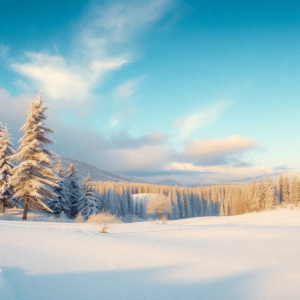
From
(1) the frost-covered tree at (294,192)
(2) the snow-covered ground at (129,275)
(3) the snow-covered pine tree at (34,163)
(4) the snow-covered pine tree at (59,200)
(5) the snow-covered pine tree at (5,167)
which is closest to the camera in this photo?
(2) the snow-covered ground at (129,275)

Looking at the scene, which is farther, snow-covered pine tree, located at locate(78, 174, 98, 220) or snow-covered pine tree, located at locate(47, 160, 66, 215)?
snow-covered pine tree, located at locate(78, 174, 98, 220)

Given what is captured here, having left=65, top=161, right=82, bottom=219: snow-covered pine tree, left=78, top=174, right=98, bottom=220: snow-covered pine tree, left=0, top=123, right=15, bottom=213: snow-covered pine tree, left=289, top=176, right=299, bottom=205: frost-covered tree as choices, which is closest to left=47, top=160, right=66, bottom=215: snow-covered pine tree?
left=65, top=161, right=82, bottom=219: snow-covered pine tree

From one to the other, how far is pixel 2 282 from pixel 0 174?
28290mm

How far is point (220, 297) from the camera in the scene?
4176 millimetres

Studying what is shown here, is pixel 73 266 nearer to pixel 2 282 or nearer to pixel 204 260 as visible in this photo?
pixel 2 282

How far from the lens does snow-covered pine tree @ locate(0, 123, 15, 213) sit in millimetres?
26252

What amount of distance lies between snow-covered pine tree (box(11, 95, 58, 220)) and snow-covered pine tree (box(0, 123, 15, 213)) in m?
6.63

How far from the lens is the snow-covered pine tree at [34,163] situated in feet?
67.0

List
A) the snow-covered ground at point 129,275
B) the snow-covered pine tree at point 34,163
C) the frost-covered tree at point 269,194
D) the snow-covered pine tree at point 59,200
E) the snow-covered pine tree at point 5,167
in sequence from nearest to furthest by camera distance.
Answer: the snow-covered ground at point 129,275 → the snow-covered pine tree at point 34,163 → the snow-covered pine tree at point 5,167 → the snow-covered pine tree at point 59,200 → the frost-covered tree at point 269,194

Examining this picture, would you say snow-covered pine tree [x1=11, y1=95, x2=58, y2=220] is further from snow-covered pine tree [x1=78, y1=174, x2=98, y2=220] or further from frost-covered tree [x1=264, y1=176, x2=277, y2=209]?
frost-covered tree [x1=264, y1=176, x2=277, y2=209]

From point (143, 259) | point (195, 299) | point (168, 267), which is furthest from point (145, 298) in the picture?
point (143, 259)

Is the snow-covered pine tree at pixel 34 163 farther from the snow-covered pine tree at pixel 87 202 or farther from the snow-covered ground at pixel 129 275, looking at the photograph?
the snow-covered pine tree at pixel 87 202

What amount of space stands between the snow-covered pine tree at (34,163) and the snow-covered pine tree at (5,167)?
663 centimetres

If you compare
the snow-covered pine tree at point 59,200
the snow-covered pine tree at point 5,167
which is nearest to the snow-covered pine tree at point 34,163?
the snow-covered pine tree at point 5,167
